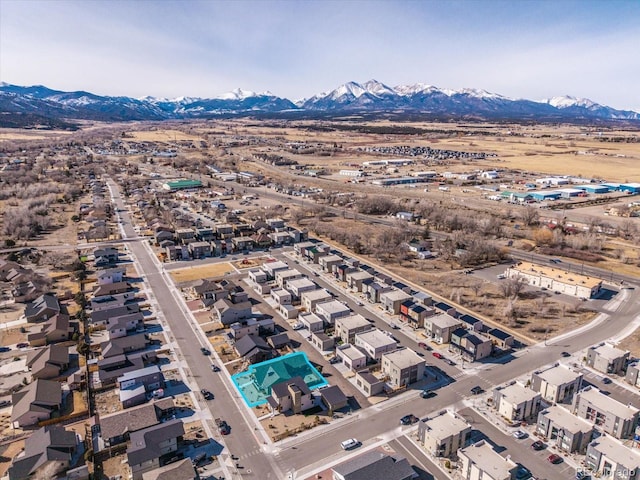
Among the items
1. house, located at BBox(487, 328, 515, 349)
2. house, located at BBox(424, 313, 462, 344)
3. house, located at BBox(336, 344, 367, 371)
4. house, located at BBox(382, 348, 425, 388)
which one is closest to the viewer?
house, located at BBox(382, 348, 425, 388)

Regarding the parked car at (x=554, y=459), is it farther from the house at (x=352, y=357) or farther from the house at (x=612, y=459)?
the house at (x=352, y=357)

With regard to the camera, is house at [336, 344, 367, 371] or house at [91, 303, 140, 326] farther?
house at [91, 303, 140, 326]

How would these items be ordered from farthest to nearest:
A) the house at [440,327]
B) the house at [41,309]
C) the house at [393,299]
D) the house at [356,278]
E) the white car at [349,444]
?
the house at [356,278]
the house at [393,299]
the house at [41,309]
the house at [440,327]
the white car at [349,444]

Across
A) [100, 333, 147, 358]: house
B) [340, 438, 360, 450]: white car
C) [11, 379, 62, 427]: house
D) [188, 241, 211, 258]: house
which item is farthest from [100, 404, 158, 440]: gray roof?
[188, 241, 211, 258]: house

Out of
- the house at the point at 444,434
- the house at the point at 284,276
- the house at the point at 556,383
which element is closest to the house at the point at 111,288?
the house at the point at 284,276

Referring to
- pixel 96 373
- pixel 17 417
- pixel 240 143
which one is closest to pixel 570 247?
pixel 96 373

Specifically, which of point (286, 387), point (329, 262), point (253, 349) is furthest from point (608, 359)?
point (329, 262)

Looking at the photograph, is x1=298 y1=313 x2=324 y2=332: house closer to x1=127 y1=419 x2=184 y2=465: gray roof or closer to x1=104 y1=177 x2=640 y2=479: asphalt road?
x1=104 y1=177 x2=640 y2=479: asphalt road
